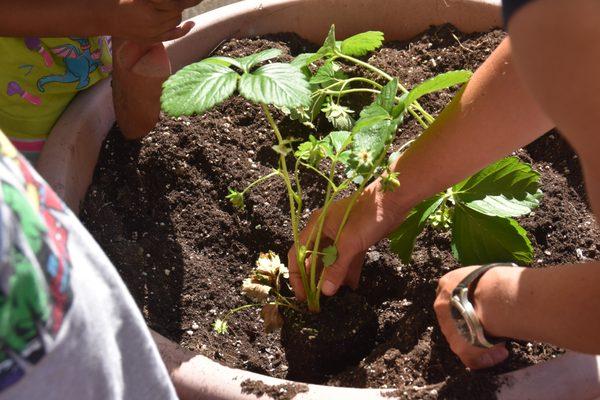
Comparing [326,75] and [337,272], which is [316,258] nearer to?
[337,272]

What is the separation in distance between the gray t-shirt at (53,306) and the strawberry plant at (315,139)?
366mm

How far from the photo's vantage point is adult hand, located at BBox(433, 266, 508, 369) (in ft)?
3.33

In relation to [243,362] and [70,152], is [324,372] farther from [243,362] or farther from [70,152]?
[70,152]

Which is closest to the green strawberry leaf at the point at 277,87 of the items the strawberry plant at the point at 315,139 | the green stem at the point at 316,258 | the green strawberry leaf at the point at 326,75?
the strawberry plant at the point at 315,139

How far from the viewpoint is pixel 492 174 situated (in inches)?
44.8

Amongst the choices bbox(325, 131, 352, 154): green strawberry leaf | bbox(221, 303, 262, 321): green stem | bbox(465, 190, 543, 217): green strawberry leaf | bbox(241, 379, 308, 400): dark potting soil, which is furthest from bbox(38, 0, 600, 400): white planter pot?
bbox(325, 131, 352, 154): green strawberry leaf

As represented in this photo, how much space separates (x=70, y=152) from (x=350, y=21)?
2.14 ft

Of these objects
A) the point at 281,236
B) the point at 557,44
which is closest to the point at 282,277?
the point at 281,236

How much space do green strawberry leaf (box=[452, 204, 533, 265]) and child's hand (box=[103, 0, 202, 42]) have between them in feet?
1.85

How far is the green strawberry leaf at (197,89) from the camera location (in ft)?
3.34

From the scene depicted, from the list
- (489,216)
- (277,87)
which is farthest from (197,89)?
(489,216)

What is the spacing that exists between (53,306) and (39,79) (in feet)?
3.10

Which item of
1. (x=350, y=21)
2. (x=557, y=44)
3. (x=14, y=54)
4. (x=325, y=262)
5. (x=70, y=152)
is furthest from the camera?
(x=350, y=21)

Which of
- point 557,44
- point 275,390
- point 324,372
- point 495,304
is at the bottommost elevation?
point 324,372
